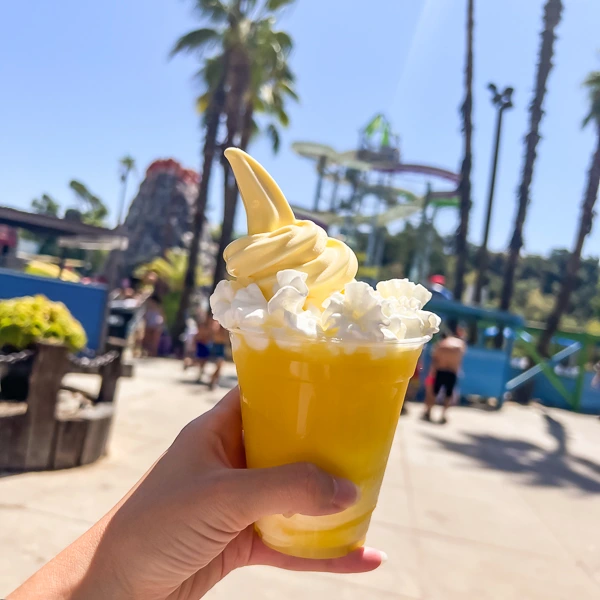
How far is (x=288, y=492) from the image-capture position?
1.20 meters

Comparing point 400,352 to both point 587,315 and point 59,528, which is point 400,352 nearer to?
point 59,528

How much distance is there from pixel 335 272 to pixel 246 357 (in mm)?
345

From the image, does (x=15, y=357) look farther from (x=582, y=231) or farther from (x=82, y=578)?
(x=582, y=231)

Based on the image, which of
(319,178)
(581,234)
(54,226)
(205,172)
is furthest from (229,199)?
(581,234)

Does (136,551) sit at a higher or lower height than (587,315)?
lower

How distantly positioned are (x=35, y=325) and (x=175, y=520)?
11.3 feet

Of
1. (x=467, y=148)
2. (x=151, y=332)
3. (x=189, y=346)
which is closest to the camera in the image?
(x=189, y=346)

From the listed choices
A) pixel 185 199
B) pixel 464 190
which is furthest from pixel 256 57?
pixel 185 199

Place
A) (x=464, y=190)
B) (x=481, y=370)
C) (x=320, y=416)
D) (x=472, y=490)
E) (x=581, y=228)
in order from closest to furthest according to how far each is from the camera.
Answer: (x=320, y=416) < (x=472, y=490) < (x=481, y=370) < (x=581, y=228) < (x=464, y=190)

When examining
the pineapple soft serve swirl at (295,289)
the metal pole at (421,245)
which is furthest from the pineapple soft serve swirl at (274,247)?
the metal pole at (421,245)

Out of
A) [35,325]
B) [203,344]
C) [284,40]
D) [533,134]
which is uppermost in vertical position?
[284,40]

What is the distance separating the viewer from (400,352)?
4.26 feet

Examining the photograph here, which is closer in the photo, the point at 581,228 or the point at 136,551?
the point at 136,551

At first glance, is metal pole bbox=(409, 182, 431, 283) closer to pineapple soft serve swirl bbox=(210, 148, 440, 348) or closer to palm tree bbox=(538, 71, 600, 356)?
palm tree bbox=(538, 71, 600, 356)
